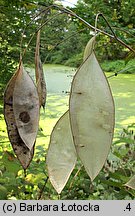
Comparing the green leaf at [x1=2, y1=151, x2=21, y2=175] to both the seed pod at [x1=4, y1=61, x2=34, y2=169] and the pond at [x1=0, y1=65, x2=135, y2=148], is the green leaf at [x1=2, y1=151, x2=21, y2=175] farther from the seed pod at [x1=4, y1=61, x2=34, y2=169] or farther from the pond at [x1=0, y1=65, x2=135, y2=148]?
the pond at [x1=0, y1=65, x2=135, y2=148]

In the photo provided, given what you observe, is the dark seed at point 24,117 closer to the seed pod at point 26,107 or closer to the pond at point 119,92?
the seed pod at point 26,107

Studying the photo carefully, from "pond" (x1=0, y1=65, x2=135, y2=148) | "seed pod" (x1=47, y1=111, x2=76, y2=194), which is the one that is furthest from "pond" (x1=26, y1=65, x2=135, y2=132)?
"seed pod" (x1=47, y1=111, x2=76, y2=194)

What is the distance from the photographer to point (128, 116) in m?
3.40

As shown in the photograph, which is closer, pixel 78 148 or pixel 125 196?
pixel 78 148

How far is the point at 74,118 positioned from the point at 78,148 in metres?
0.02

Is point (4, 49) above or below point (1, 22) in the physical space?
below

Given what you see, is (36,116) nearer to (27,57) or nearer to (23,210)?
(23,210)

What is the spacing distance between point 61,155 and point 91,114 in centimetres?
8

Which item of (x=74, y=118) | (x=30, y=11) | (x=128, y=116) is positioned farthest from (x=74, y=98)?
(x=128, y=116)

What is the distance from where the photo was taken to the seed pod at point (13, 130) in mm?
280

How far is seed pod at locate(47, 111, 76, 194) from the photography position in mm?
312

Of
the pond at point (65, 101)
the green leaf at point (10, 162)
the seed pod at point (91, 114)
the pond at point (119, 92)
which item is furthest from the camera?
the pond at point (119, 92)

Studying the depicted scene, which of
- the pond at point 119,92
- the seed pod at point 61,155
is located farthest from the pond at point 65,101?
the seed pod at point 61,155

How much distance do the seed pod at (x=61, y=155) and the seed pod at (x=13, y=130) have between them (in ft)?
0.10
